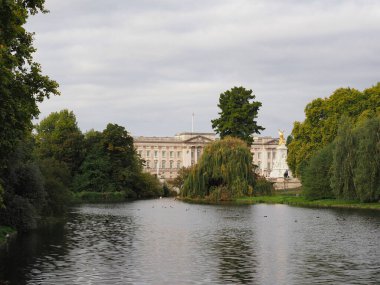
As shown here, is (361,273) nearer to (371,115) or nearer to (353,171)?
(353,171)

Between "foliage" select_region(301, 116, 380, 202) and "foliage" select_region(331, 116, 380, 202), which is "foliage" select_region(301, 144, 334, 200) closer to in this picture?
"foliage" select_region(301, 116, 380, 202)

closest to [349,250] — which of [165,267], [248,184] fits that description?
[165,267]

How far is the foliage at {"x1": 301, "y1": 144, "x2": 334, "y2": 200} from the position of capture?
6306 cm

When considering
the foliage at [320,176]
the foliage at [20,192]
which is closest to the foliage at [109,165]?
the foliage at [320,176]

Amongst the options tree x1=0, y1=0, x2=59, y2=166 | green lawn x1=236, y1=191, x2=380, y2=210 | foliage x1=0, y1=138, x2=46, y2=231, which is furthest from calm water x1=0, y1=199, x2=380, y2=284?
green lawn x1=236, y1=191, x2=380, y2=210

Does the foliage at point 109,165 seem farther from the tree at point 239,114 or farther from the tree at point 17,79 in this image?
the tree at point 17,79

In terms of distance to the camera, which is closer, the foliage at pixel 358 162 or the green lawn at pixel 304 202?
the foliage at pixel 358 162

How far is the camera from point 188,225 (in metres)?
41.1

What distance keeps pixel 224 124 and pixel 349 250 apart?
62123mm

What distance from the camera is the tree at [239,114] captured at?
89.1 meters

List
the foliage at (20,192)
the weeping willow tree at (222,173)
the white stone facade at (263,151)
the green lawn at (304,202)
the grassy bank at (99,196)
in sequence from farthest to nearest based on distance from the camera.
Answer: the white stone facade at (263,151), the grassy bank at (99,196), the weeping willow tree at (222,173), the green lawn at (304,202), the foliage at (20,192)

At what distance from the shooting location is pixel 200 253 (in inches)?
1070

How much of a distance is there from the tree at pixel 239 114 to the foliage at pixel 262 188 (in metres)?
14.0

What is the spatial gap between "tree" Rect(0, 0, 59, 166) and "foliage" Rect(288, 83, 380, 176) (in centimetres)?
4899
